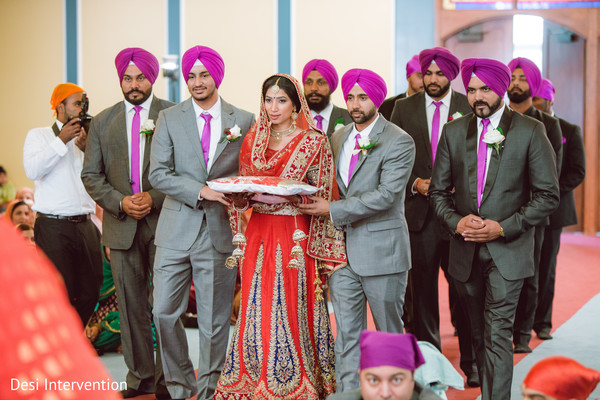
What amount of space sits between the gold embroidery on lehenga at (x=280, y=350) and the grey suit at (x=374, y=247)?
0.80 ft

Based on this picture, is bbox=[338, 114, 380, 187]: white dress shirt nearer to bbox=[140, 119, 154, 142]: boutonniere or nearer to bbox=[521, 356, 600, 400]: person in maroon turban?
bbox=[140, 119, 154, 142]: boutonniere

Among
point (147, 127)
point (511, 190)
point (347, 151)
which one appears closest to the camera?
point (511, 190)

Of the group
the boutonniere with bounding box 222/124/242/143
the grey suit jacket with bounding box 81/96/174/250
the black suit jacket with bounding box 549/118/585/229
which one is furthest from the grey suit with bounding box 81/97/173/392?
the black suit jacket with bounding box 549/118/585/229

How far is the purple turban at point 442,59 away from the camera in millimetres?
4680

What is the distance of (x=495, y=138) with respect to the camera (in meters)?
3.52

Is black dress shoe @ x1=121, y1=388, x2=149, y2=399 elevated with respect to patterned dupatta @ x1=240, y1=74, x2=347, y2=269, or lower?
lower

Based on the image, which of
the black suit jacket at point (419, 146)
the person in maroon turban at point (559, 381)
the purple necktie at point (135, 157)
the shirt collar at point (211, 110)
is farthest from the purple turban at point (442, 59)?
the person in maroon turban at point (559, 381)

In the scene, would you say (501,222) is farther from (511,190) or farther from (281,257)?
(281,257)

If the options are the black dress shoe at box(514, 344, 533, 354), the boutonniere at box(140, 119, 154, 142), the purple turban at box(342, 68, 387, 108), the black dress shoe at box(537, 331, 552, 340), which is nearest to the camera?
the purple turban at box(342, 68, 387, 108)

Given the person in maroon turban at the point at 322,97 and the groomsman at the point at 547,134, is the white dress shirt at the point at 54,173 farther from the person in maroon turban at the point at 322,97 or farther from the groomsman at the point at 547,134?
the groomsman at the point at 547,134

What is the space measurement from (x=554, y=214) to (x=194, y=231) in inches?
123

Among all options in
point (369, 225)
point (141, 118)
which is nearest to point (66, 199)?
point (141, 118)

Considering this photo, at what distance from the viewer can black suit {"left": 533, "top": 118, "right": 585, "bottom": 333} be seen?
5574 mm

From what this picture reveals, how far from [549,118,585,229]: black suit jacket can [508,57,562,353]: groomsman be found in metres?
0.51
